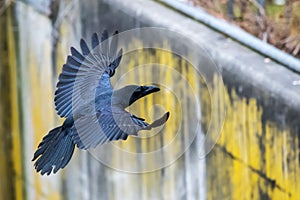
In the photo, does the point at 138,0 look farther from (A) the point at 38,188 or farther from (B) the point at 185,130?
(A) the point at 38,188

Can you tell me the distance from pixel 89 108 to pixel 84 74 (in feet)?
0.72

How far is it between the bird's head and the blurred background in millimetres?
1267

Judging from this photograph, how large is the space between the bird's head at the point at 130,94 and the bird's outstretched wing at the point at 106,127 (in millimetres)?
27

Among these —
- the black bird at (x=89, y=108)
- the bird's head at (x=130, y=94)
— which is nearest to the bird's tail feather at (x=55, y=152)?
the black bird at (x=89, y=108)

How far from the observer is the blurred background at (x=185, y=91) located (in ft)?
12.0

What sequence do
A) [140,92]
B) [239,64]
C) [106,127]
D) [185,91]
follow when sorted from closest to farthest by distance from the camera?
[106,127], [140,92], [239,64], [185,91]

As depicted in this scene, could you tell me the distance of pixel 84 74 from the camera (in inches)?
99.8

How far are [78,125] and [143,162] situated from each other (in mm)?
2423

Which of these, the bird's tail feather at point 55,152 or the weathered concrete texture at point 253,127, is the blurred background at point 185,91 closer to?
the weathered concrete texture at point 253,127

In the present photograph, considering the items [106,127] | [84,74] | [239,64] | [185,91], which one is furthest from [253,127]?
[106,127]

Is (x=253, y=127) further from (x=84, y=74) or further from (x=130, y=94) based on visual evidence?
(x=130, y=94)

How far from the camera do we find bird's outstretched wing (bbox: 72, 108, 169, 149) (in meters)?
2.12

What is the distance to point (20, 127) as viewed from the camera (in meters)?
5.74

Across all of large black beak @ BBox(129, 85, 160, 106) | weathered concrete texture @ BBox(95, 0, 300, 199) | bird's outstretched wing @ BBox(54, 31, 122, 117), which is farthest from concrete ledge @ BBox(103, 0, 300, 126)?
large black beak @ BBox(129, 85, 160, 106)
